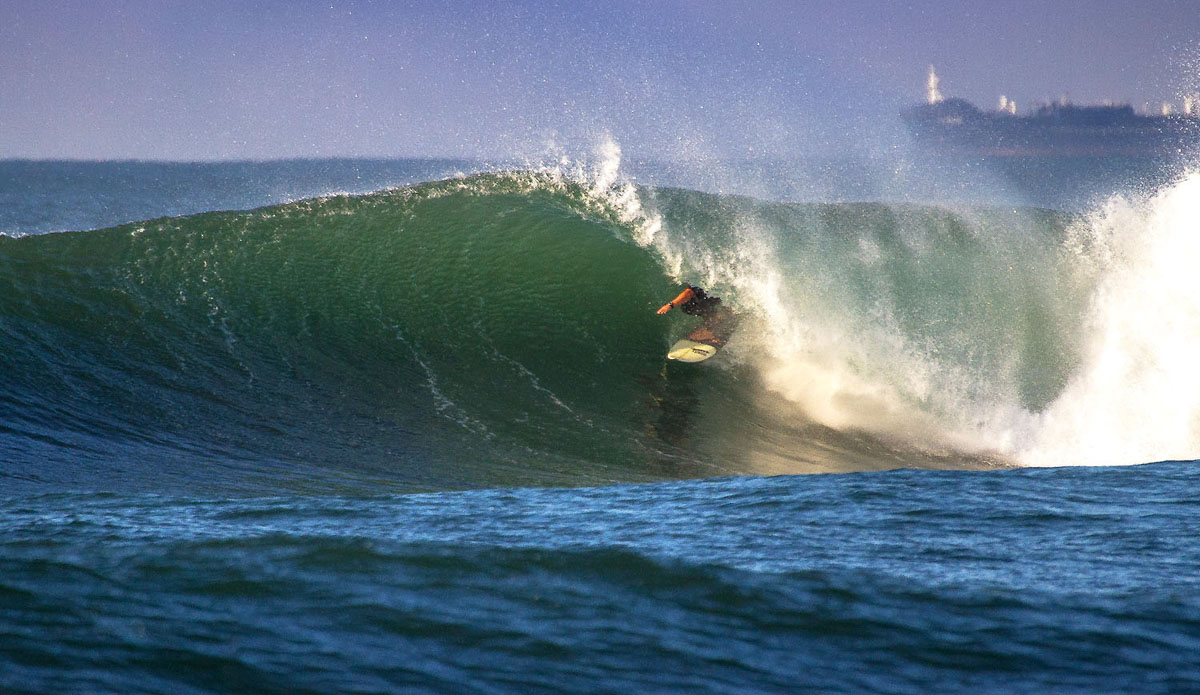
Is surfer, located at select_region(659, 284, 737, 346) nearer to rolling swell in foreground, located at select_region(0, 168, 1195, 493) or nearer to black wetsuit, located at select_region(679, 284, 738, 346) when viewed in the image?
black wetsuit, located at select_region(679, 284, 738, 346)

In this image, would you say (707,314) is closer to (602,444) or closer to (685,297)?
(685,297)

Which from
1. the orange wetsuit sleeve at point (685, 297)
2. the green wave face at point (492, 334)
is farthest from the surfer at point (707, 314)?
the green wave face at point (492, 334)

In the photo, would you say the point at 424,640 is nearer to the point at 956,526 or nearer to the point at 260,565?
the point at 260,565

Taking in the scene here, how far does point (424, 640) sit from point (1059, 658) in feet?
8.37

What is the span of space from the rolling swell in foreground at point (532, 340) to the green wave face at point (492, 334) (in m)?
0.04

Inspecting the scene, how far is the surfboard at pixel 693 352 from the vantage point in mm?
12953

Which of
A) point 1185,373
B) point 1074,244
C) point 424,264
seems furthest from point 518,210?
point 1185,373

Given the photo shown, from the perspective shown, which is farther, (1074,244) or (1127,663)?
(1074,244)

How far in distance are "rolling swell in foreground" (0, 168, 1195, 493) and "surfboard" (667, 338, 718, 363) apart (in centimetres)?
17

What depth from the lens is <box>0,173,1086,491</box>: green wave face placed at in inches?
354

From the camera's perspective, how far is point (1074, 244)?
53.4ft

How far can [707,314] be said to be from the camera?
13.0 m

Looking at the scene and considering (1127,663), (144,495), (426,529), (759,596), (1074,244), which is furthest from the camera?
(1074,244)

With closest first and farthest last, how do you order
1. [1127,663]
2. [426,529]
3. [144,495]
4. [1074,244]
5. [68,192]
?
[1127,663] → [426,529] → [144,495] → [1074,244] → [68,192]
